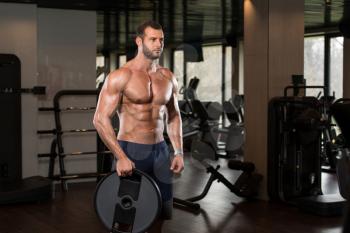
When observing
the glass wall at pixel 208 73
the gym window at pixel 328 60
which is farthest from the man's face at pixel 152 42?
the glass wall at pixel 208 73

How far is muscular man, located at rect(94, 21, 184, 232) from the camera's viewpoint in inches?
111

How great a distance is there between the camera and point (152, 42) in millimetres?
2807

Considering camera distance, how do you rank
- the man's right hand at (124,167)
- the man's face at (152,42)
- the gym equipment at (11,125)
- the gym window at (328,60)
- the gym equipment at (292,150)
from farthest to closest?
the gym window at (328,60) < the gym equipment at (11,125) < the gym equipment at (292,150) < the man's face at (152,42) < the man's right hand at (124,167)

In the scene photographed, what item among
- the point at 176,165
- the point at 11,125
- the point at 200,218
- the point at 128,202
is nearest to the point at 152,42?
the point at 176,165

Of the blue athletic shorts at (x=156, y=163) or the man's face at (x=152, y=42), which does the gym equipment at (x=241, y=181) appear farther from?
the man's face at (x=152, y=42)

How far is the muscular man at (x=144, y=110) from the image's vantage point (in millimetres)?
2816

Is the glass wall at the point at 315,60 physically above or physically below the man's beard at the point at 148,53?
above

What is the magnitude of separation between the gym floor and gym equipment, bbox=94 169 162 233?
5.60 feet

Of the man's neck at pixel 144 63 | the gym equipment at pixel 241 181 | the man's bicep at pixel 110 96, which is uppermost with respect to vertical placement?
the man's neck at pixel 144 63

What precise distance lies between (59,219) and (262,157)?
2.10 meters

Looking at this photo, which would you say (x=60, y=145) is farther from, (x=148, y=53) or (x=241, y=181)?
(x=148, y=53)

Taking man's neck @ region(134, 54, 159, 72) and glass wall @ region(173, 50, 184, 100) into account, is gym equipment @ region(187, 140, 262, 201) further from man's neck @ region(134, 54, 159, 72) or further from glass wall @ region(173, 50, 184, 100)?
glass wall @ region(173, 50, 184, 100)

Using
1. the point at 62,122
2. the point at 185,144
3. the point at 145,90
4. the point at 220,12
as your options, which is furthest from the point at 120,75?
the point at 185,144

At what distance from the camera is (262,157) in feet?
19.0
